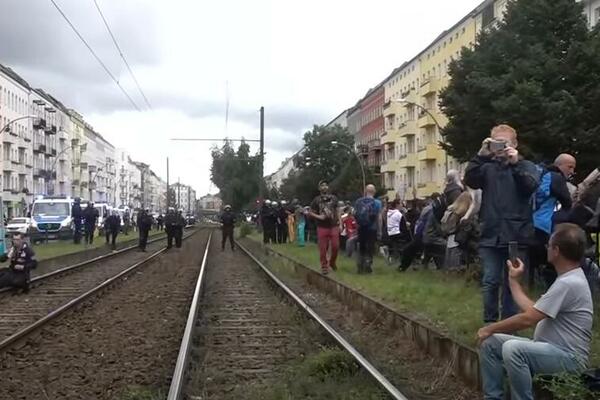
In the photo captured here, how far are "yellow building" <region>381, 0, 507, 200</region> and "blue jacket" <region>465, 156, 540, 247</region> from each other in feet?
199

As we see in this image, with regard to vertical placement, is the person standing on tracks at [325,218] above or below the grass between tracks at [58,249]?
above

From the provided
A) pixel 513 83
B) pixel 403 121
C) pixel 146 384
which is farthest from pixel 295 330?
pixel 403 121

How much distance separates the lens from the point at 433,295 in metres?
12.0

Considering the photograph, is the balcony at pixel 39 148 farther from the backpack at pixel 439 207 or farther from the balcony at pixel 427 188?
the backpack at pixel 439 207

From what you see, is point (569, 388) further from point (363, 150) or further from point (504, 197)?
point (363, 150)

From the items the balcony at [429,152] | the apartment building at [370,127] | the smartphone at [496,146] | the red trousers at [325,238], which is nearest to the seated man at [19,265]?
the red trousers at [325,238]

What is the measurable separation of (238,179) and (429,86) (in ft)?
113

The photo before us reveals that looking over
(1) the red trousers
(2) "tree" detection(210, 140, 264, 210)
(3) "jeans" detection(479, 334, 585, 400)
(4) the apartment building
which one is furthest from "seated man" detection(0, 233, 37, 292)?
(4) the apartment building

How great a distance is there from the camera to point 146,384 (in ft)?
26.2

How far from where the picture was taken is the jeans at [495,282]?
7637mm

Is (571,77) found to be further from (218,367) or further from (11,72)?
(11,72)

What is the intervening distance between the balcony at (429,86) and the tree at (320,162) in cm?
1218

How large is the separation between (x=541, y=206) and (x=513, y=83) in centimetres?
3021

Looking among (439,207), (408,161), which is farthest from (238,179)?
(439,207)
